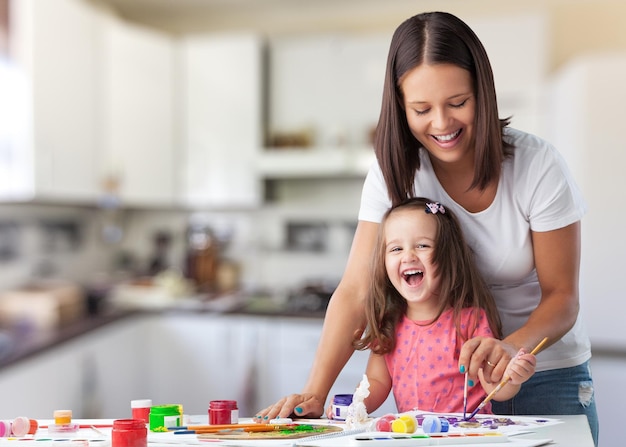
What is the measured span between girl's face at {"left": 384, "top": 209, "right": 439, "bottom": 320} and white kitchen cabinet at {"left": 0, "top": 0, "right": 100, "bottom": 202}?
189cm

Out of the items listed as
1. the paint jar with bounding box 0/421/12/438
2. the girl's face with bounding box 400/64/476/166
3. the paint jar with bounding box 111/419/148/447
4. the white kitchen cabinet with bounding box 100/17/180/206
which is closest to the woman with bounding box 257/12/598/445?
the girl's face with bounding box 400/64/476/166

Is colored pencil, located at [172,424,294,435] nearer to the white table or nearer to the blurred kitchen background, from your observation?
the white table

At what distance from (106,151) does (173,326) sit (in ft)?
2.68

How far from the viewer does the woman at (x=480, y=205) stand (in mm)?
1077

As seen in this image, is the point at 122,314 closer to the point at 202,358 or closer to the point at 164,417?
the point at 202,358

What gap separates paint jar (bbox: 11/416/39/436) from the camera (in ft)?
3.20

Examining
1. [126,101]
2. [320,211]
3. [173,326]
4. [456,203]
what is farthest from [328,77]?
[456,203]

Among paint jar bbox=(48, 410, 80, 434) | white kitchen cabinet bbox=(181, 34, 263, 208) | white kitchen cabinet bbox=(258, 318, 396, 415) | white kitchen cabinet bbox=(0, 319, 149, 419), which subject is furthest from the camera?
white kitchen cabinet bbox=(181, 34, 263, 208)

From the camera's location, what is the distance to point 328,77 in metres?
3.53

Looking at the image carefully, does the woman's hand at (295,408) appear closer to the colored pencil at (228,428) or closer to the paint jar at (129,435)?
the colored pencil at (228,428)

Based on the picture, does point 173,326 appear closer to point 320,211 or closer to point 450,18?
point 320,211

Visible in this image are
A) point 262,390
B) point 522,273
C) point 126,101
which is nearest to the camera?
point 522,273

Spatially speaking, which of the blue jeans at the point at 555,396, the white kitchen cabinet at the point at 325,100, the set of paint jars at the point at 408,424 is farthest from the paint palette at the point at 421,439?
the white kitchen cabinet at the point at 325,100

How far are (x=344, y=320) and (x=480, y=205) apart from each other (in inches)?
11.1
